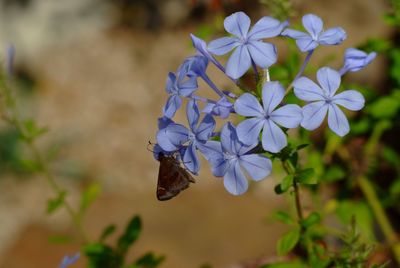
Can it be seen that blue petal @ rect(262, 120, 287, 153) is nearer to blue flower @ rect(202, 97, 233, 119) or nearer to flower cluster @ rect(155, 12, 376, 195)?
flower cluster @ rect(155, 12, 376, 195)

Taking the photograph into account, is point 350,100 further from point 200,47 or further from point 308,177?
point 200,47

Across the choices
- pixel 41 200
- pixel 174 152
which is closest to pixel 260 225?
pixel 41 200

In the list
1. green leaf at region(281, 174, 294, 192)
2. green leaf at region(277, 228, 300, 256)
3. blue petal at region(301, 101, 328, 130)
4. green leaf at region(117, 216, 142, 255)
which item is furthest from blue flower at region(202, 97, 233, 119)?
green leaf at region(117, 216, 142, 255)

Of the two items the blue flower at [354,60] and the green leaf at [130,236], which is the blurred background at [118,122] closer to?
the green leaf at [130,236]

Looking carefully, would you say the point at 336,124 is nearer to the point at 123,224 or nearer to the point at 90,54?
the point at 123,224

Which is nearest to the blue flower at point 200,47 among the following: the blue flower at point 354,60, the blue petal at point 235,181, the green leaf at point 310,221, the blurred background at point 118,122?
the blue petal at point 235,181

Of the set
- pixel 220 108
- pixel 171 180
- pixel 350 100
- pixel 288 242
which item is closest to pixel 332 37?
pixel 350 100
